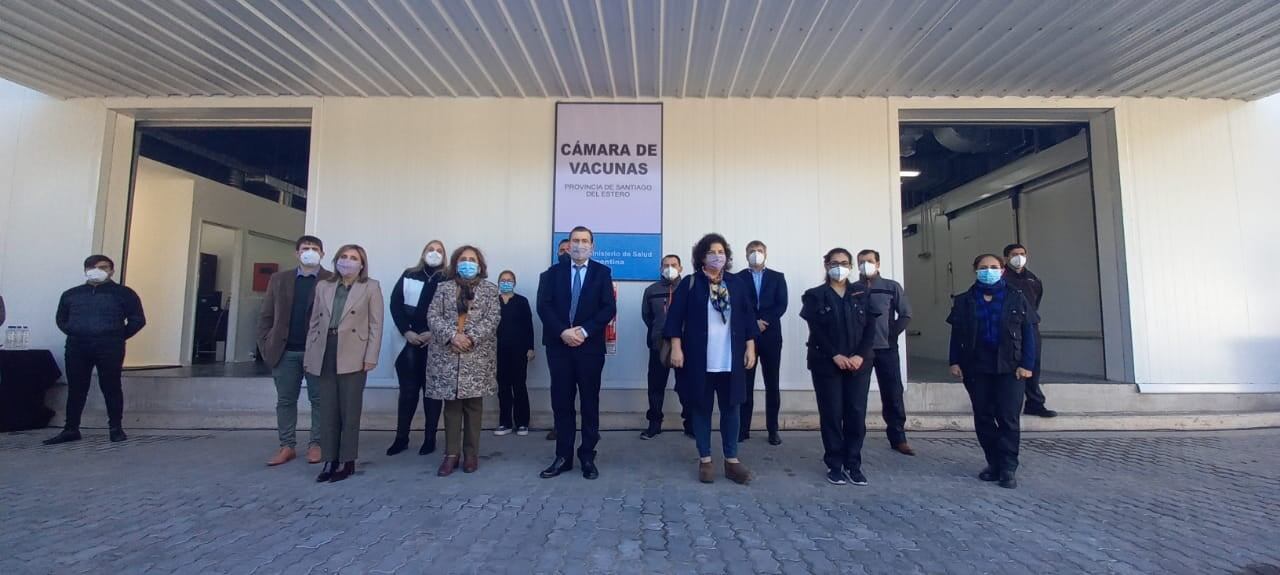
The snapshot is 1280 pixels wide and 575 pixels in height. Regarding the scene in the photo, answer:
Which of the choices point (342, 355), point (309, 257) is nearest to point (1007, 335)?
point (342, 355)

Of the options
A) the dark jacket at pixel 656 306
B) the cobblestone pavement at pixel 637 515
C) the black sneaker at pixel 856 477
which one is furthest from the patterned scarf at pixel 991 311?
the dark jacket at pixel 656 306

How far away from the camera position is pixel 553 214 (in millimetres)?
6734

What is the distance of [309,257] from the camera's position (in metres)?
4.71

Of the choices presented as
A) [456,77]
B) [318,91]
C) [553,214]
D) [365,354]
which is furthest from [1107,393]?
[318,91]

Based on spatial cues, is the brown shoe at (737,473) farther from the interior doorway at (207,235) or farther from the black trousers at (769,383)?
the interior doorway at (207,235)

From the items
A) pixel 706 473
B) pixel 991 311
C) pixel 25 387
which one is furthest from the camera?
pixel 25 387

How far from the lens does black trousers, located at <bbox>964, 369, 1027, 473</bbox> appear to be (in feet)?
13.4

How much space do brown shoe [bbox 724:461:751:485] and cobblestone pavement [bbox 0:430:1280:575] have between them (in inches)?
3.9

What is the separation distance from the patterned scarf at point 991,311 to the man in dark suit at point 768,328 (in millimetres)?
1533

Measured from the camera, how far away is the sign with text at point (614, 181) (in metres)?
6.66

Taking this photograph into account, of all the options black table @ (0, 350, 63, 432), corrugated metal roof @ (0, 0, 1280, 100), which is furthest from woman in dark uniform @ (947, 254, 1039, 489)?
black table @ (0, 350, 63, 432)

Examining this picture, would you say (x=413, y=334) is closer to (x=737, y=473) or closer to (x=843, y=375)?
(x=737, y=473)

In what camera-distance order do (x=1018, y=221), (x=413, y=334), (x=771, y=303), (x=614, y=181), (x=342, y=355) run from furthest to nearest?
(x=1018, y=221)
(x=614, y=181)
(x=771, y=303)
(x=413, y=334)
(x=342, y=355)

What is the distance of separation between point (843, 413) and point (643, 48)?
4025mm
